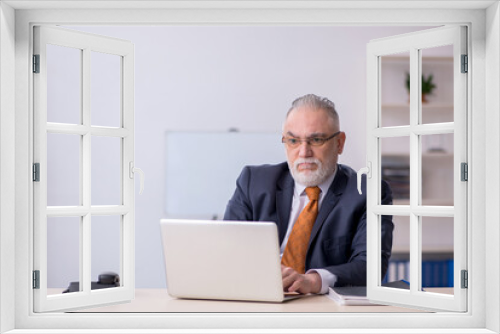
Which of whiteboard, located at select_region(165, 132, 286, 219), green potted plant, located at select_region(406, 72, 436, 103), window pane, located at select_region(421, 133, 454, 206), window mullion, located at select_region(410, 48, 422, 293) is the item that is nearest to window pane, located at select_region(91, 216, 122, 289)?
whiteboard, located at select_region(165, 132, 286, 219)

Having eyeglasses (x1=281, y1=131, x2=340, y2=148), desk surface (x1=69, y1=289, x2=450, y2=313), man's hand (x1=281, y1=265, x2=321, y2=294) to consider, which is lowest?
desk surface (x1=69, y1=289, x2=450, y2=313)

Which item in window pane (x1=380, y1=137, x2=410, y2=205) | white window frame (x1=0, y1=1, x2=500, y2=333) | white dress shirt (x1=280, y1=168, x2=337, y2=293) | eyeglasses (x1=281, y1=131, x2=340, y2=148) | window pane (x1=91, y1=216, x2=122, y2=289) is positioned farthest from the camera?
window pane (x1=91, y1=216, x2=122, y2=289)

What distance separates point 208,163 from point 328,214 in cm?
213

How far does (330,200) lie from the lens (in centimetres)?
390

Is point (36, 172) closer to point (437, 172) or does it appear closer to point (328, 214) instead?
point (328, 214)

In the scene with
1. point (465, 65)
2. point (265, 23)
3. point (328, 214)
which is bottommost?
point (328, 214)

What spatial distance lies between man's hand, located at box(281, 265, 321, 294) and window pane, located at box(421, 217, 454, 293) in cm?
278

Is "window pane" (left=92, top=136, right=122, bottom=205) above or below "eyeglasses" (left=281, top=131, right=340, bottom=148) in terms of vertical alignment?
below

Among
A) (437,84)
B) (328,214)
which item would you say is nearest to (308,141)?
(328,214)

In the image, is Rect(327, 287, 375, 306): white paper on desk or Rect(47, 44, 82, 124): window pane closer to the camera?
Rect(327, 287, 375, 306): white paper on desk

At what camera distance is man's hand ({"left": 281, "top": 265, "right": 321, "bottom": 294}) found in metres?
2.71

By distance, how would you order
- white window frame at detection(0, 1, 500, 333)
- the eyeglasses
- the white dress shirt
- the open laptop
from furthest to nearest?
the eyeglasses, the white dress shirt, the open laptop, white window frame at detection(0, 1, 500, 333)

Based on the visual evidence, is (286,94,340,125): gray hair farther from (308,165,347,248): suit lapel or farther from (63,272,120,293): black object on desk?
(63,272,120,293): black object on desk

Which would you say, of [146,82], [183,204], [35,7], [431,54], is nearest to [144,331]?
[35,7]
